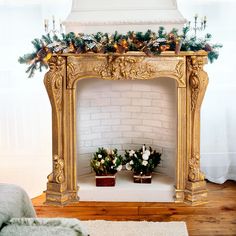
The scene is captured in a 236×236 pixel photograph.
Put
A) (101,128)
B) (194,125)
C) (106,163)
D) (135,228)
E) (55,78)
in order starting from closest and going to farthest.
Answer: (135,228), (55,78), (194,125), (106,163), (101,128)

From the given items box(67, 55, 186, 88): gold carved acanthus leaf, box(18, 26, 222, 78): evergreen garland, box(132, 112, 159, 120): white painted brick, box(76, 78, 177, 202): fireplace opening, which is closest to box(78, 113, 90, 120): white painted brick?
box(76, 78, 177, 202): fireplace opening

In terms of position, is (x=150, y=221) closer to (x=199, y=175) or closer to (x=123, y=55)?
(x=199, y=175)

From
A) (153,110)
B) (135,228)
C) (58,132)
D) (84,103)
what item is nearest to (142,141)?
(153,110)

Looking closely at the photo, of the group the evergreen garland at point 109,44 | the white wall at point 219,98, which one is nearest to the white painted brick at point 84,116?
the evergreen garland at point 109,44

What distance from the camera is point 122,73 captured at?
174 inches

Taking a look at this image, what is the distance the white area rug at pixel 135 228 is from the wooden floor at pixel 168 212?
0.11 metres

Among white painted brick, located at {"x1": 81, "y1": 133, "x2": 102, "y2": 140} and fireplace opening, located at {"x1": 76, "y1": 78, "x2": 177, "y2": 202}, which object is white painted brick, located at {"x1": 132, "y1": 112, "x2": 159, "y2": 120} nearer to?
fireplace opening, located at {"x1": 76, "y1": 78, "x2": 177, "y2": 202}

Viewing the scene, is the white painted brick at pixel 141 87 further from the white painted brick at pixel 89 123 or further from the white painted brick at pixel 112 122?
the white painted brick at pixel 89 123

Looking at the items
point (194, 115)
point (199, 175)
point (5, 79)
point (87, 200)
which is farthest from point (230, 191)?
point (5, 79)

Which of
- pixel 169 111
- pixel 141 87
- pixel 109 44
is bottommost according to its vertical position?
pixel 169 111

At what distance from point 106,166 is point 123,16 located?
4.34ft

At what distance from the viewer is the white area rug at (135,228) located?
151 inches

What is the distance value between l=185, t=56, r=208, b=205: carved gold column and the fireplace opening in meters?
0.24

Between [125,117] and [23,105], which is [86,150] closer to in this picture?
[125,117]
